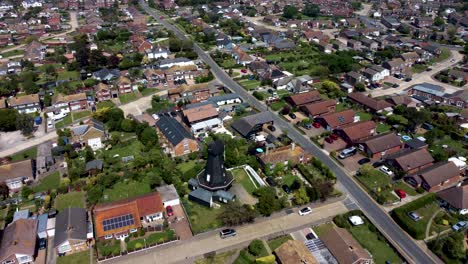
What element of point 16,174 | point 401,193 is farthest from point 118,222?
point 401,193

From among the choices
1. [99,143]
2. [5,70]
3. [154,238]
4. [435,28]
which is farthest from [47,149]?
[435,28]

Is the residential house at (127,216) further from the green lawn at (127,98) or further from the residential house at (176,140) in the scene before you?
the green lawn at (127,98)

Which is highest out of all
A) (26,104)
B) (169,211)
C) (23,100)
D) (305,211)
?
(305,211)

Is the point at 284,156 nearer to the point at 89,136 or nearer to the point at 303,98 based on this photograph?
the point at 303,98

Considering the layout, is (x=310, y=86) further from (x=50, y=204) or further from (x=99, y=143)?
(x=50, y=204)

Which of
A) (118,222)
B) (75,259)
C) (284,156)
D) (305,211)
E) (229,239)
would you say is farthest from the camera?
(284,156)

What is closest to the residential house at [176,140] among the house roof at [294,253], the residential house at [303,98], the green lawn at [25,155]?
the green lawn at [25,155]

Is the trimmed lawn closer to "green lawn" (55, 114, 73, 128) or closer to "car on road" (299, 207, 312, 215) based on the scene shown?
"car on road" (299, 207, 312, 215)
